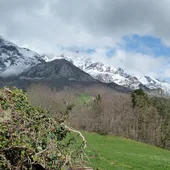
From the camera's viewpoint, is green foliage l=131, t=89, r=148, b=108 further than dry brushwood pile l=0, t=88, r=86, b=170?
Yes

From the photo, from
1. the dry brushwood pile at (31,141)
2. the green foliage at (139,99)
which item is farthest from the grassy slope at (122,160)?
the green foliage at (139,99)

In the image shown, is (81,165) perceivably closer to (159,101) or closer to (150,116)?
(150,116)

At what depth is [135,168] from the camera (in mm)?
20203

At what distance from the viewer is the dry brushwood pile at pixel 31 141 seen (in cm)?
787

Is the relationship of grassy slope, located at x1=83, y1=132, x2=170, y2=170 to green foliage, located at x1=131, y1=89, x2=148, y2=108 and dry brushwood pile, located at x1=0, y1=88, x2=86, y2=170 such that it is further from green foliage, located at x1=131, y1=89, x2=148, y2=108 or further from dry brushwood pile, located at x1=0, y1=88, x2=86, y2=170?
green foliage, located at x1=131, y1=89, x2=148, y2=108

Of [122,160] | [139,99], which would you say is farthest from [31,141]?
[139,99]

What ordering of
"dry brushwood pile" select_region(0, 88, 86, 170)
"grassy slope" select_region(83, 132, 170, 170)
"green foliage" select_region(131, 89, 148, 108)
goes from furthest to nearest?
1. "green foliage" select_region(131, 89, 148, 108)
2. "grassy slope" select_region(83, 132, 170, 170)
3. "dry brushwood pile" select_region(0, 88, 86, 170)

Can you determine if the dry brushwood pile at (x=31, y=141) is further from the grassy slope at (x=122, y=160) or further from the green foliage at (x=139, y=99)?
the green foliage at (x=139, y=99)

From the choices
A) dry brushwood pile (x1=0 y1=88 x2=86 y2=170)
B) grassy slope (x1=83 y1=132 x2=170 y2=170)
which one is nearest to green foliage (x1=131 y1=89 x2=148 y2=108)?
grassy slope (x1=83 y1=132 x2=170 y2=170)

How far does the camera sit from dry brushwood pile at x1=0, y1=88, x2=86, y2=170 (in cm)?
787

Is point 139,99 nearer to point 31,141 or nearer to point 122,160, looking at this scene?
point 122,160

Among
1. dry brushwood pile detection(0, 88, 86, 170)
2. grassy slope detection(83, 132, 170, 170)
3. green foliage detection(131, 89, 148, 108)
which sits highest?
green foliage detection(131, 89, 148, 108)

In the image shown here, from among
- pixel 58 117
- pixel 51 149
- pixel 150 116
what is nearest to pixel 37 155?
pixel 51 149

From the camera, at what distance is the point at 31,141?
8125mm
